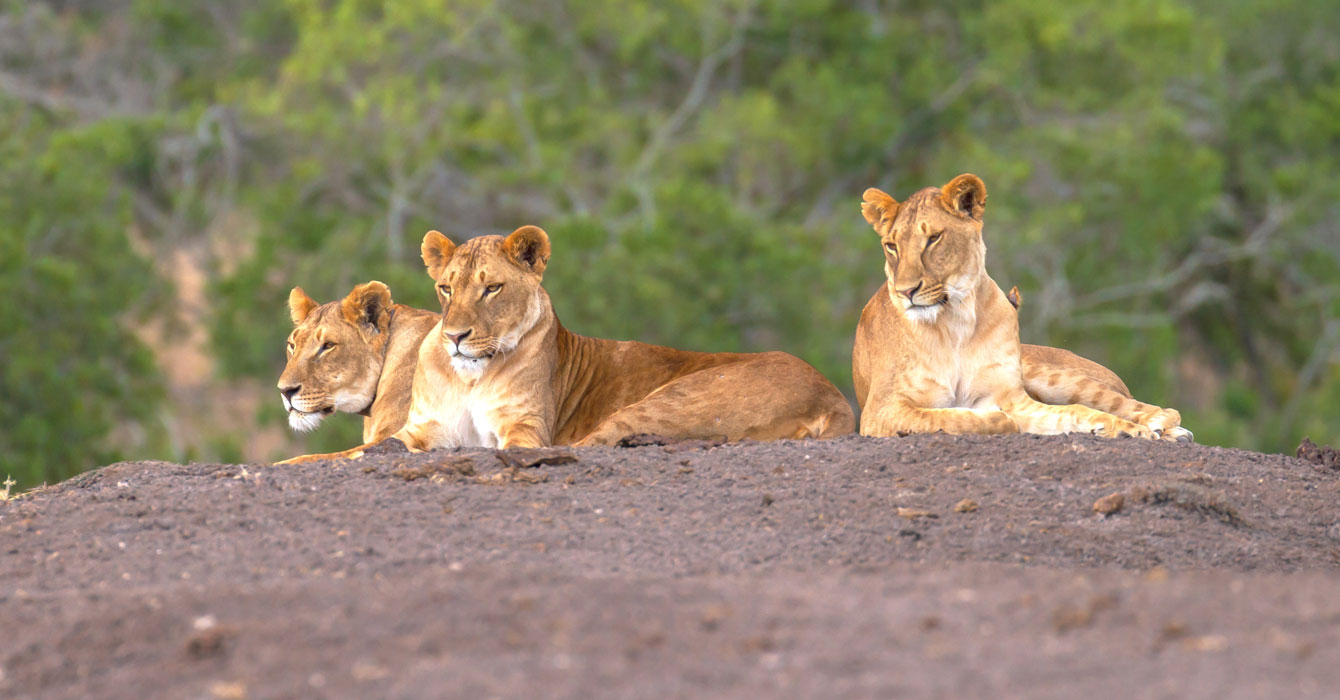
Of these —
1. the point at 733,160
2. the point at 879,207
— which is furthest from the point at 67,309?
the point at 879,207

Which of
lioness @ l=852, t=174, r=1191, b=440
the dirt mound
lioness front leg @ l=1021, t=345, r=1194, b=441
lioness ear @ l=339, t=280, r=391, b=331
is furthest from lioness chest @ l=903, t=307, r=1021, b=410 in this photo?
lioness ear @ l=339, t=280, r=391, b=331

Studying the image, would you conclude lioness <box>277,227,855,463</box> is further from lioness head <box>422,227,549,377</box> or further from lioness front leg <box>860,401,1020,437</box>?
lioness front leg <box>860,401,1020,437</box>

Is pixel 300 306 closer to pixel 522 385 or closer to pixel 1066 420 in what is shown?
pixel 522 385

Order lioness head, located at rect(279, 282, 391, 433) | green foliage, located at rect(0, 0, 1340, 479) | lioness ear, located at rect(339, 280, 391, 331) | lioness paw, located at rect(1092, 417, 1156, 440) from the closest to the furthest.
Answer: lioness paw, located at rect(1092, 417, 1156, 440) → lioness head, located at rect(279, 282, 391, 433) → lioness ear, located at rect(339, 280, 391, 331) → green foliage, located at rect(0, 0, 1340, 479)

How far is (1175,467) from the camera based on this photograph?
20.6 ft

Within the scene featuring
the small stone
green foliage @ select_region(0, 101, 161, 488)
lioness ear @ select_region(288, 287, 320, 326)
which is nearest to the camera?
the small stone

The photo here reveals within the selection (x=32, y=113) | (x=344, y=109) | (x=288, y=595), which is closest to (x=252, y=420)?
(x=344, y=109)

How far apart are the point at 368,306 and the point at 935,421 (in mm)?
2786

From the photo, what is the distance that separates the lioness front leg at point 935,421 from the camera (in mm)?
6781

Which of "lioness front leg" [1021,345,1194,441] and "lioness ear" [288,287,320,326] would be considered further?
"lioness ear" [288,287,320,326]

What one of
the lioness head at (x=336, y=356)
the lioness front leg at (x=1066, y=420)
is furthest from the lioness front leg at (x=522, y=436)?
the lioness front leg at (x=1066, y=420)

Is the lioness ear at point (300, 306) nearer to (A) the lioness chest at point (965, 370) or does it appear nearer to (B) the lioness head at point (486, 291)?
(B) the lioness head at point (486, 291)

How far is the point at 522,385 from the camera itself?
7.37m

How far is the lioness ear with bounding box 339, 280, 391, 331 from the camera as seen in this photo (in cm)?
775
